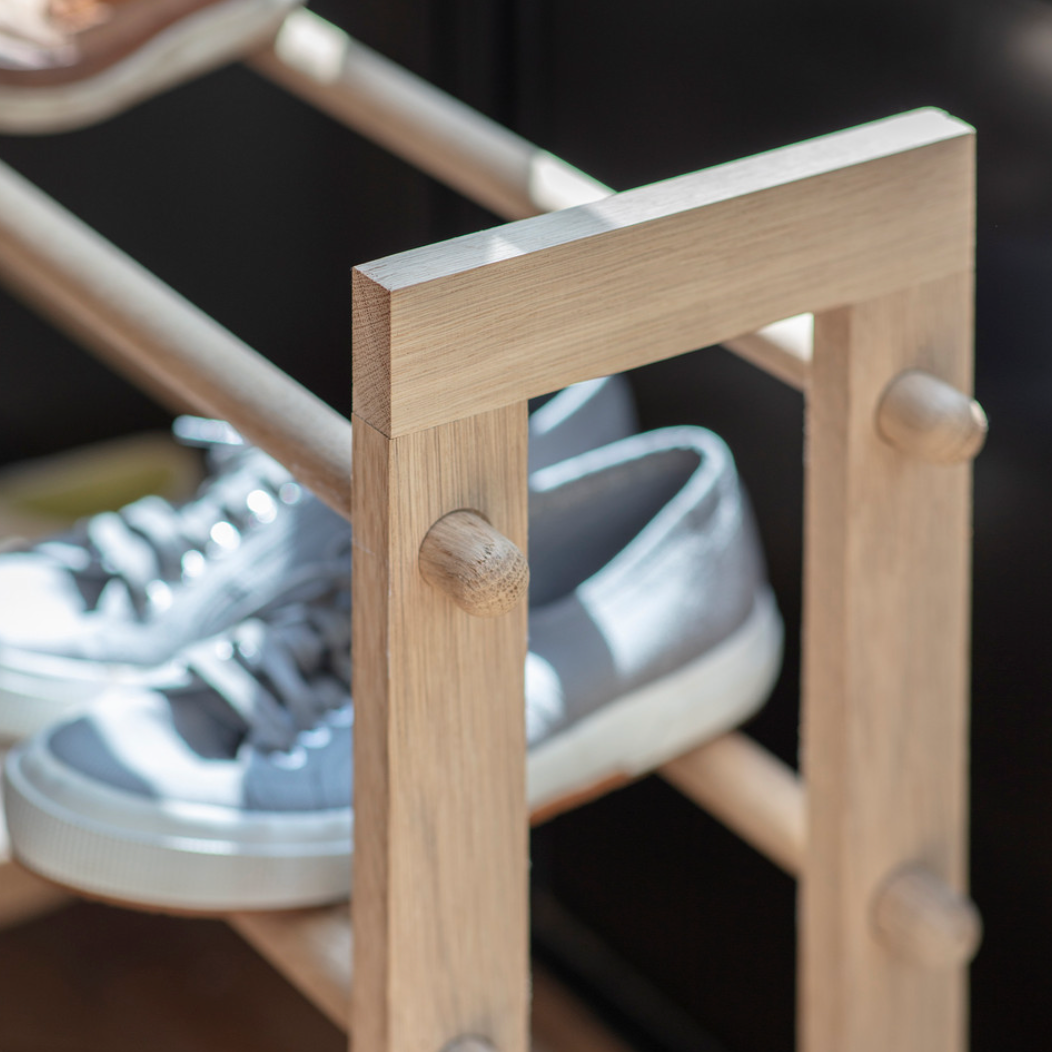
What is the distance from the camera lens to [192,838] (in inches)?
20.3

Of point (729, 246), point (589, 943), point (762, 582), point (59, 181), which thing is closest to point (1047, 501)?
point (762, 582)

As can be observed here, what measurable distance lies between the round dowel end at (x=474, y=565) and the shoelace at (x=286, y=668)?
7.2 inches

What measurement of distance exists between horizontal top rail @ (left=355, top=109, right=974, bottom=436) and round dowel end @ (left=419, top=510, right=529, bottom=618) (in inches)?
1.1

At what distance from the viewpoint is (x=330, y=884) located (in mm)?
530

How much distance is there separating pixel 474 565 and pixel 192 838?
7.7 inches

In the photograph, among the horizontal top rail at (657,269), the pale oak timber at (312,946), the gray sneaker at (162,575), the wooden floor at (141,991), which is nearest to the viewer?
the horizontal top rail at (657,269)

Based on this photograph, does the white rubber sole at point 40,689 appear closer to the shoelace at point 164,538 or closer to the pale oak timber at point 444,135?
the shoelace at point 164,538

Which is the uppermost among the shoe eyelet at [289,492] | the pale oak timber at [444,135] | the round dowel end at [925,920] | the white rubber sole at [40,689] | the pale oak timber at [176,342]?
the pale oak timber at [444,135]

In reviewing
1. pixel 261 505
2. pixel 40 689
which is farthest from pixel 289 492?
pixel 40 689

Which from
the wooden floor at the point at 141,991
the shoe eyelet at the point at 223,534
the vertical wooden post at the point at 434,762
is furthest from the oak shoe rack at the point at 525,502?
the wooden floor at the point at 141,991

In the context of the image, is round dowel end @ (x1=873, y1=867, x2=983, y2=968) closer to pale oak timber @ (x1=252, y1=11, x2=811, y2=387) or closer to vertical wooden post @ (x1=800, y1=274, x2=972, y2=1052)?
vertical wooden post @ (x1=800, y1=274, x2=972, y2=1052)

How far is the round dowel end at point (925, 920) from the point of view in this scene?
509mm

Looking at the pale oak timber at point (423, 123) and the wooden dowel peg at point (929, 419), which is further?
the pale oak timber at point (423, 123)

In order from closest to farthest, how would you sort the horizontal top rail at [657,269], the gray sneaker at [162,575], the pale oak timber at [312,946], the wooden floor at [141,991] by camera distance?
the horizontal top rail at [657,269], the pale oak timber at [312,946], the gray sneaker at [162,575], the wooden floor at [141,991]
